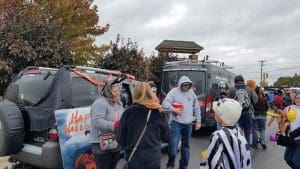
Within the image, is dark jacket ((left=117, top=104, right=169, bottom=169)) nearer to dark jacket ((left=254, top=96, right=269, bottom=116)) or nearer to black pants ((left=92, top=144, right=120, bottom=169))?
black pants ((left=92, top=144, right=120, bottom=169))

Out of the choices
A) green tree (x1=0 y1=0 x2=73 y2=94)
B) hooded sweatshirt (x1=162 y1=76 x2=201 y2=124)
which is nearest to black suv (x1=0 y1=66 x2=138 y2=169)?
hooded sweatshirt (x1=162 y1=76 x2=201 y2=124)

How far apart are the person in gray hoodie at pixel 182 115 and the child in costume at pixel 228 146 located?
135 inches

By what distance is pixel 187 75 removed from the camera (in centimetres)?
1279

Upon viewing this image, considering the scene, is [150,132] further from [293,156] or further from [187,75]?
[187,75]

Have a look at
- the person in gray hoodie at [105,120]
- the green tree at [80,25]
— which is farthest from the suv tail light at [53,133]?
the green tree at [80,25]

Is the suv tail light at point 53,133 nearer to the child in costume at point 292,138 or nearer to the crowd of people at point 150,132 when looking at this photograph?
the crowd of people at point 150,132

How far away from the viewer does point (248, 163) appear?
361cm

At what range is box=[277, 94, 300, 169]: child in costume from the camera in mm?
4957

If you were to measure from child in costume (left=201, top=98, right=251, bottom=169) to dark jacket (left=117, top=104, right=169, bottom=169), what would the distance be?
0.76 m

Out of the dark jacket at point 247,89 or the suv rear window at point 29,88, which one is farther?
the dark jacket at point 247,89

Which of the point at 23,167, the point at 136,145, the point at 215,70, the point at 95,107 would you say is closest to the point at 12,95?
the point at 23,167

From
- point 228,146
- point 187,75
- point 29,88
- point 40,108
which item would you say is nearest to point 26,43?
point 187,75

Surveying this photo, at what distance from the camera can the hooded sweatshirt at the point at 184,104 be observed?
7160 millimetres

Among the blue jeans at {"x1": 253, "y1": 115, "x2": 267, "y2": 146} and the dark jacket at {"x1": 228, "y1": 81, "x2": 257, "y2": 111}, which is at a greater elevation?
the dark jacket at {"x1": 228, "y1": 81, "x2": 257, "y2": 111}
